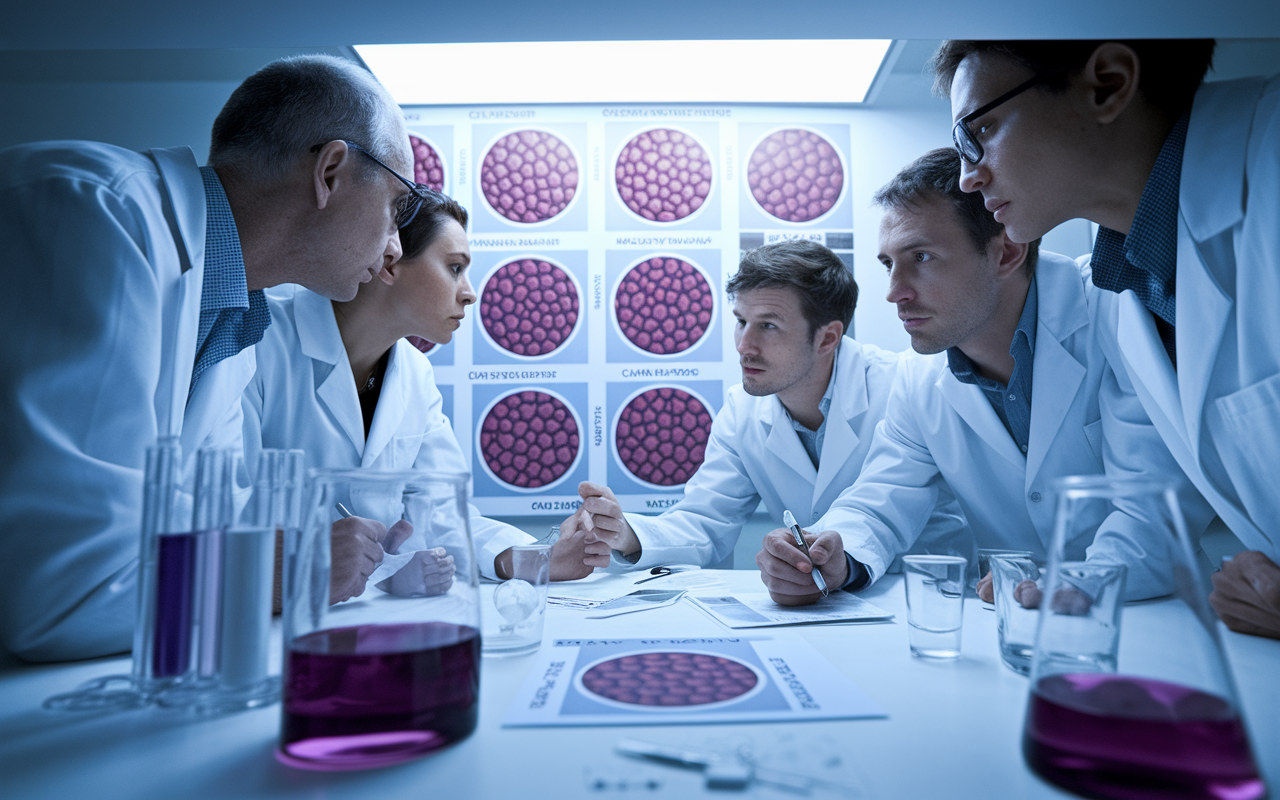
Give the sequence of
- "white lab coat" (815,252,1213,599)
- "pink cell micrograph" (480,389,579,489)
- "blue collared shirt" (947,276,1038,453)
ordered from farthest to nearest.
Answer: "pink cell micrograph" (480,389,579,489) → "blue collared shirt" (947,276,1038,453) → "white lab coat" (815,252,1213,599)

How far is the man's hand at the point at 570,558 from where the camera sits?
1.48 metres

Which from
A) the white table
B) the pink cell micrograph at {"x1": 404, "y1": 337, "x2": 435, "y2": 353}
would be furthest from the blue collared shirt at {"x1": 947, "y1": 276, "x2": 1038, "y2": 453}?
the pink cell micrograph at {"x1": 404, "y1": 337, "x2": 435, "y2": 353}

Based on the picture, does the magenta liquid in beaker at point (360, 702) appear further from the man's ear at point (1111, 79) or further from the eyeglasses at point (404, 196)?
the man's ear at point (1111, 79)

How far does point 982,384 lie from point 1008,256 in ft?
1.01

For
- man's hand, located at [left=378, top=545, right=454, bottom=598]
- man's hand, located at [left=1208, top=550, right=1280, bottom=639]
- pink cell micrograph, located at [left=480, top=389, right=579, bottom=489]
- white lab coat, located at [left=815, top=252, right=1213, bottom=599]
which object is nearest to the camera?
man's hand, located at [left=378, top=545, right=454, bottom=598]

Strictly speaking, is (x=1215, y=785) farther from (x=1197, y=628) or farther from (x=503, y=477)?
(x=503, y=477)

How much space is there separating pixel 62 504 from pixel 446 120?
1992mm

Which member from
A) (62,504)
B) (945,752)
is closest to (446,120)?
(62,504)

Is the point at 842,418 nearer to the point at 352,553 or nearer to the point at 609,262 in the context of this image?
the point at 609,262

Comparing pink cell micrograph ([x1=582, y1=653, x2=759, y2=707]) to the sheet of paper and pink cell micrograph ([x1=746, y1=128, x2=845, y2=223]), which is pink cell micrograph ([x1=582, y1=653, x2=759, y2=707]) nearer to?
the sheet of paper

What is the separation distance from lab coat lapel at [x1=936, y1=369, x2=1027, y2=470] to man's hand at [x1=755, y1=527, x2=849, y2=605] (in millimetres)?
656

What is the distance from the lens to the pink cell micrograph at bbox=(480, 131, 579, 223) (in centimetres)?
240

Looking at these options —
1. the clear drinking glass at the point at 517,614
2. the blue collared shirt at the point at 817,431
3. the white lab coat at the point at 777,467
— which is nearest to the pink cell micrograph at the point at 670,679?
the clear drinking glass at the point at 517,614

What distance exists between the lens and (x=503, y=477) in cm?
235
